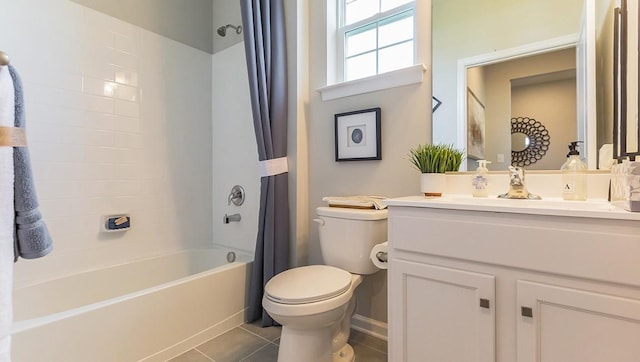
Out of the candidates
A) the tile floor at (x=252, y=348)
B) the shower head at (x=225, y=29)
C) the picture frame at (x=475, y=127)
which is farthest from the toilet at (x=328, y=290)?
the shower head at (x=225, y=29)

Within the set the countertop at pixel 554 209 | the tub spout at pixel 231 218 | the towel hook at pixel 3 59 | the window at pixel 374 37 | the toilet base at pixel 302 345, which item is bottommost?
the toilet base at pixel 302 345

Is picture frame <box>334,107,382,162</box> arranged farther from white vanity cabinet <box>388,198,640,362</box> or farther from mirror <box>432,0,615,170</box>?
white vanity cabinet <box>388,198,640,362</box>

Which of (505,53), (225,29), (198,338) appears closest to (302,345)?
(198,338)

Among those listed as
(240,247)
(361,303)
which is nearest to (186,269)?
(240,247)

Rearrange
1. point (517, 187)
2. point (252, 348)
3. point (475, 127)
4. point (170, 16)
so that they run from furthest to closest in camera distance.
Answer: point (170, 16), point (252, 348), point (475, 127), point (517, 187)

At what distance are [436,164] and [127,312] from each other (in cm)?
162

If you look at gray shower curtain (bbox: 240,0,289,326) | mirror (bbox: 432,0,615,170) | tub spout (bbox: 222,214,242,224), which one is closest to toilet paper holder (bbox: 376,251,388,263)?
mirror (bbox: 432,0,615,170)

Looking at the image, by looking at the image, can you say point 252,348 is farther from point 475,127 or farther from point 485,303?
point 475,127

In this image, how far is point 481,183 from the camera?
4.36 ft

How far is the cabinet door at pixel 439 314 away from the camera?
3.10ft

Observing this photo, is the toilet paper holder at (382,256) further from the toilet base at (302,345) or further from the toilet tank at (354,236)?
the toilet base at (302,345)

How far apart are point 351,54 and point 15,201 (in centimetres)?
181

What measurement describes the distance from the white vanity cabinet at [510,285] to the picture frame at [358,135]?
0.63m

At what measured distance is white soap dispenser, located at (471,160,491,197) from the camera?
1325 mm
